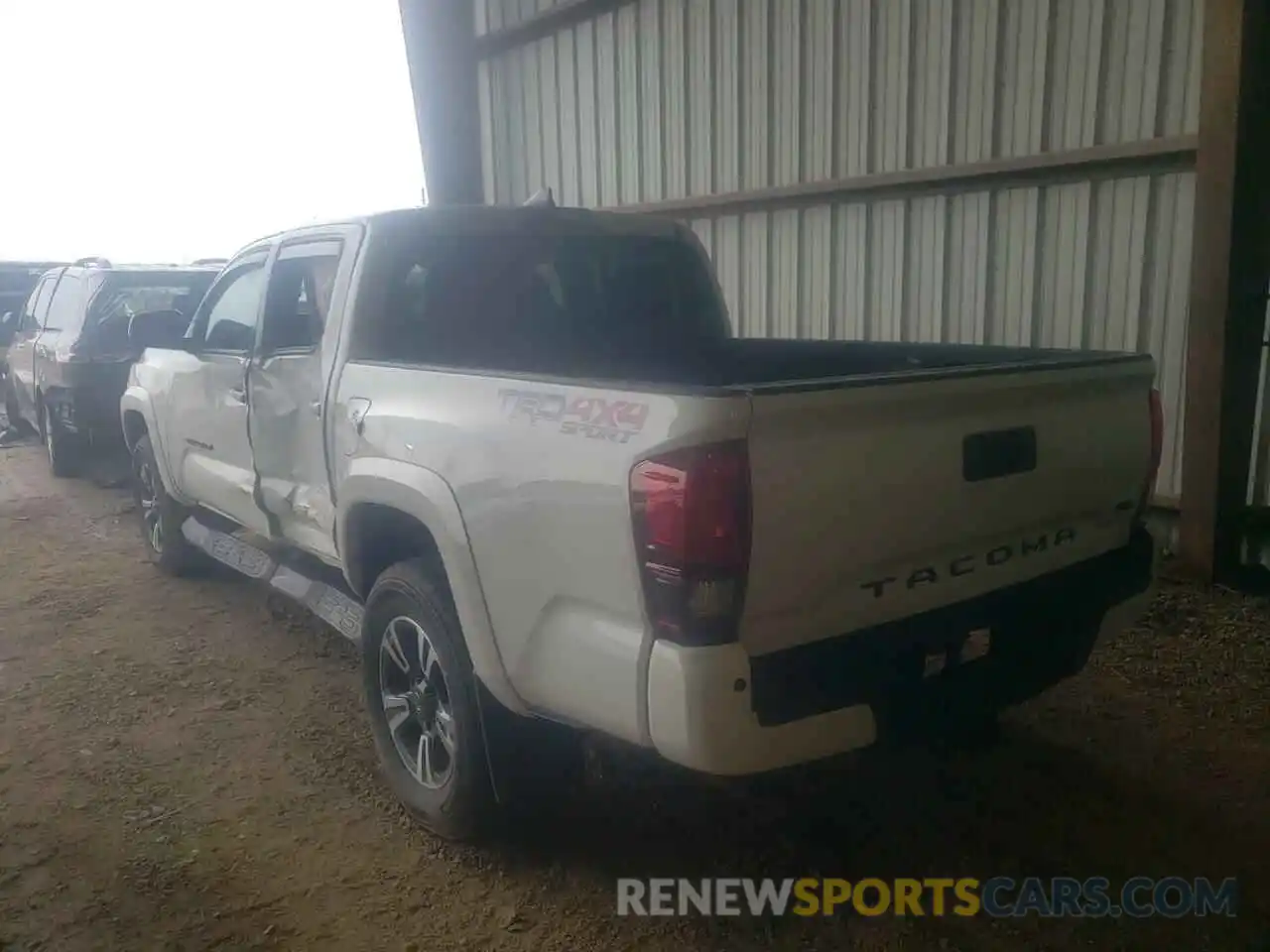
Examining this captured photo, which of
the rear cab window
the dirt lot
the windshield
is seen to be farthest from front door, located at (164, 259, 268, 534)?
the windshield

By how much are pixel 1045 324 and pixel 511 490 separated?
4586 millimetres

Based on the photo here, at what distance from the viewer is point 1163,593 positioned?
5.30 metres

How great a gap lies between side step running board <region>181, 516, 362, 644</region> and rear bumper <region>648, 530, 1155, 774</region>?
173 centimetres

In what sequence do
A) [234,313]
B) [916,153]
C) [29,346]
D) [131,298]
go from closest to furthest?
[234,313], [916,153], [131,298], [29,346]

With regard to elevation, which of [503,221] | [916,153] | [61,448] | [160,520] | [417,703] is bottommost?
[61,448]

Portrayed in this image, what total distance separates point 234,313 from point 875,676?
384 cm

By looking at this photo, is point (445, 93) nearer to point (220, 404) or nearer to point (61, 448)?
point (61, 448)

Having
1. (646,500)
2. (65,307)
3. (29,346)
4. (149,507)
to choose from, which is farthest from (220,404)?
(29,346)

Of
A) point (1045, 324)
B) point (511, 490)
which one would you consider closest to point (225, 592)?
point (511, 490)

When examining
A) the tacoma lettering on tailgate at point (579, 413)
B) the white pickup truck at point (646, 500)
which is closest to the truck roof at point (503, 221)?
the white pickup truck at point (646, 500)

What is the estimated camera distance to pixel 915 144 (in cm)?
649

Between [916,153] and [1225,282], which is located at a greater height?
[916,153]

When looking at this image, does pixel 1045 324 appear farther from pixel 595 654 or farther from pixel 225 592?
pixel 225 592

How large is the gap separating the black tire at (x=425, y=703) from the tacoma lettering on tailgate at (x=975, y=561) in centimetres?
117
